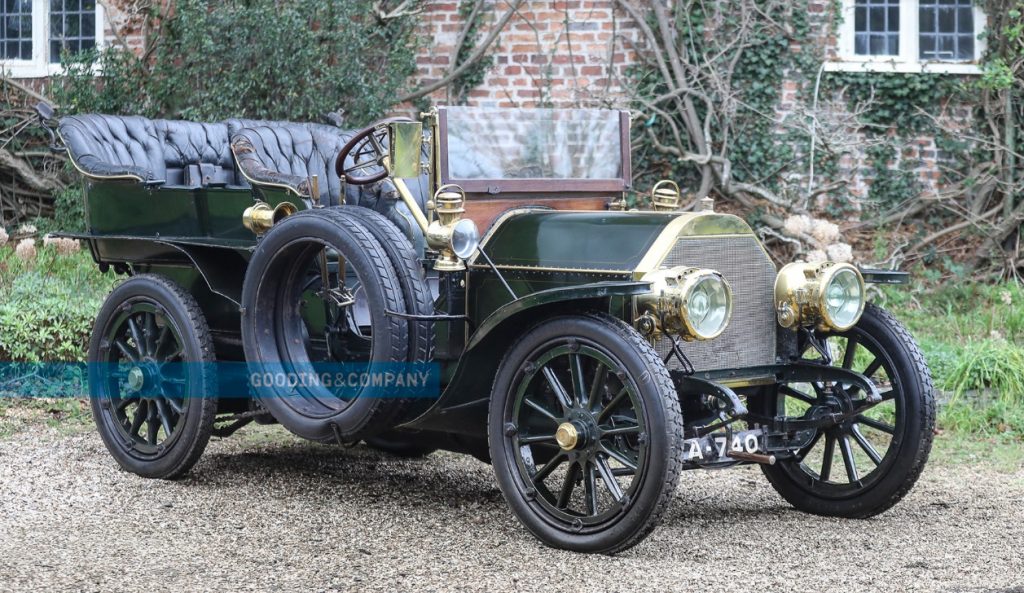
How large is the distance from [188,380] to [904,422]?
2.88 metres

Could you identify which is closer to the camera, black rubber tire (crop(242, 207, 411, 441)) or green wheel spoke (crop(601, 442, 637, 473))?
green wheel spoke (crop(601, 442, 637, 473))

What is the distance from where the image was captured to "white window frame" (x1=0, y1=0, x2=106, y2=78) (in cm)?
1141

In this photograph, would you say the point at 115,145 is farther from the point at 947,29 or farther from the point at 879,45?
the point at 947,29

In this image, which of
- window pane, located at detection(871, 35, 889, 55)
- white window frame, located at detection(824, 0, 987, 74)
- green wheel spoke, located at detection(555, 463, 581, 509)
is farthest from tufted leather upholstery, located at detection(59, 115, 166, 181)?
window pane, located at detection(871, 35, 889, 55)

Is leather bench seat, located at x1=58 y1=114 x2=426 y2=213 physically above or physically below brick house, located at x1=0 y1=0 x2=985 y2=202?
below

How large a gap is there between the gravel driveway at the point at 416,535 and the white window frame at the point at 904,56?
18.1 feet

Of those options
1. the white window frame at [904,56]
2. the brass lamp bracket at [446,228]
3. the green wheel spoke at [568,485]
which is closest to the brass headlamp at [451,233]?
the brass lamp bracket at [446,228]

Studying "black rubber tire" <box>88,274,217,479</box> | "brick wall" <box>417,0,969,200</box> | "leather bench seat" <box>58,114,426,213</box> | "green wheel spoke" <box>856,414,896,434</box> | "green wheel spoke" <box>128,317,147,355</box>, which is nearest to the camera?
"green wheel spoke" <box>856,414,896,434</box>

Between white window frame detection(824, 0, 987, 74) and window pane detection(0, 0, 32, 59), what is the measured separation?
7425 mm

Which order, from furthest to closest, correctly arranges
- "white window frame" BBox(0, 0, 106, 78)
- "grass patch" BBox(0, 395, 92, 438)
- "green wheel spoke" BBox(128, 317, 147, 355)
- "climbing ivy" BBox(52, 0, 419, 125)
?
1. "white window frame" BBox(0, 0, 106, 78)
2. "climbing ivy" BBox(52, 0, 419, 125)
3. "grass patch" BBox(0, 395, 92, 438)
4. "green wheel spoke" BBox(128, 317, 147, 355)

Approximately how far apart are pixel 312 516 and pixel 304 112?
17.5 feet

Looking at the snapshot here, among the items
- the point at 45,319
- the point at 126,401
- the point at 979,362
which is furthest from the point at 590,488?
the point at 45,319

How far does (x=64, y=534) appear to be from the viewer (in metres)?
4.42

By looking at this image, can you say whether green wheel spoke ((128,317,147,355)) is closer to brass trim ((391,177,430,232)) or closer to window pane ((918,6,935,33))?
brass trim ((391,177,430,232))
